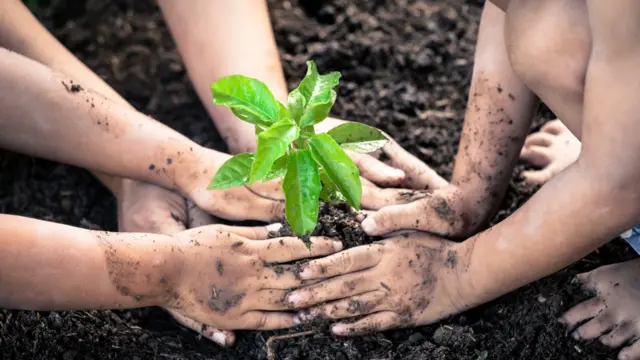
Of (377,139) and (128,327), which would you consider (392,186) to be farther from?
(128,327)

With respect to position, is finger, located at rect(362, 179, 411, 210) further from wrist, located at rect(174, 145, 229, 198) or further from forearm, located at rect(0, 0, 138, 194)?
forearm, located at rect(0, 0, 138, 194)

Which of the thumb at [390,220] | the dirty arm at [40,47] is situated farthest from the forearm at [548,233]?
the dirty arm at [40,47]

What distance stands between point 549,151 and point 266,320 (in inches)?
31.7

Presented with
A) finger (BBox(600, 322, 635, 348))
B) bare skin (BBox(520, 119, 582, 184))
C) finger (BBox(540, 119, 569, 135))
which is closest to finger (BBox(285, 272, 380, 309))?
finger (BBox(600, 322, 635, 348))

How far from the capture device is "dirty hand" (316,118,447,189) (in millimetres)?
1676

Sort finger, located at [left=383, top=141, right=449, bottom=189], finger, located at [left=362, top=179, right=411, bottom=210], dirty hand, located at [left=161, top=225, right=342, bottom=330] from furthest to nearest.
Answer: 1. finger, located at [left=383, top=141, right=449, bottom=189]
2. finger, located at [left=362, top=179, right=411, bottom=210]
3. dirty hand, located at [left=161, top=225, right=342, bottom=330]

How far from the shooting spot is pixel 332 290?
1.51 meters

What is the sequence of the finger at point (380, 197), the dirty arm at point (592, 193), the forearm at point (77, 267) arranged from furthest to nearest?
the finger at point (380, 197) < the forearm at point (77, 267) < the dirty arm at point (592, 193)

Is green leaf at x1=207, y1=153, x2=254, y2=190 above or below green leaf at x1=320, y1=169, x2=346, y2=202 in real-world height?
above

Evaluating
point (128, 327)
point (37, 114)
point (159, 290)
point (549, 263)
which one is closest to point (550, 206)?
point (549, 263)

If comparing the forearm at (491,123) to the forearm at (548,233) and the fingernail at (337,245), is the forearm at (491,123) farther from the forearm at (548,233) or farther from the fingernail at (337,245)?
the fingernail at (337,245)

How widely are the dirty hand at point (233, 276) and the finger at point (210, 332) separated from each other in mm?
13

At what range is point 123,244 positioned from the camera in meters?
1.47

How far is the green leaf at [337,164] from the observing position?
1.30 meters
